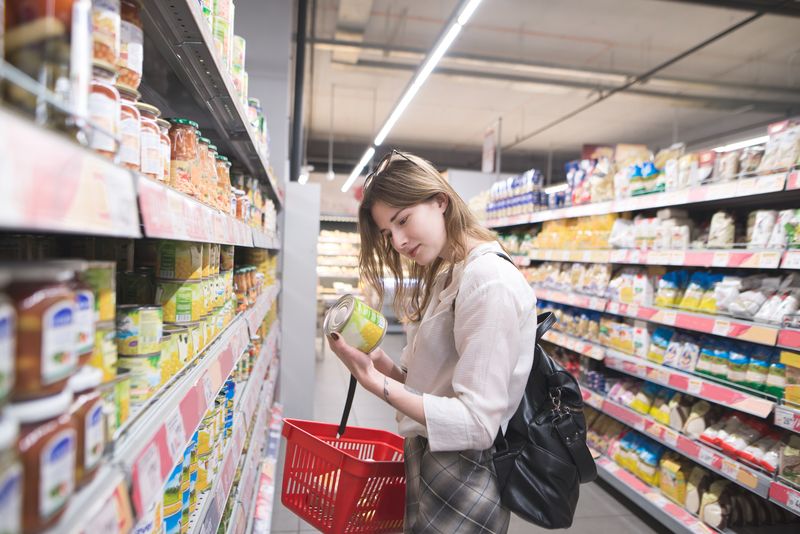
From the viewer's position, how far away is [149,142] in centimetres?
90

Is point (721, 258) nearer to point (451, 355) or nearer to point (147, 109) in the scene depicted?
point (451, 355)

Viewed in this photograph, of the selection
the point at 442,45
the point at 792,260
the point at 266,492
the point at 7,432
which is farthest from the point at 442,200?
the point at 442,45

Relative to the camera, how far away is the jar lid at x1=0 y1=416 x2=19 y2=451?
41cm

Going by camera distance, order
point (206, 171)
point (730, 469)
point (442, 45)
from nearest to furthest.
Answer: point (206, 171) → point (730, 469) → point (442, 45)

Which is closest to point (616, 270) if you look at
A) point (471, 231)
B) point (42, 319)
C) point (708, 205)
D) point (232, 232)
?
point (708, 205)

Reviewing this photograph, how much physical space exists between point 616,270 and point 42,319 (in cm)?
365

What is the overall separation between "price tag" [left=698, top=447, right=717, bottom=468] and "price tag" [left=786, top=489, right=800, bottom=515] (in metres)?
0.40

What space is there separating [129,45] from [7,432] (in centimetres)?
70

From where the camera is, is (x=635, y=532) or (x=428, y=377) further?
(x=635, y=532)

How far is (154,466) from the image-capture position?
2.38 ft

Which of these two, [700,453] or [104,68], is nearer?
[104,68]

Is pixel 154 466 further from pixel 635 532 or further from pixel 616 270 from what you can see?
pixel 616 270

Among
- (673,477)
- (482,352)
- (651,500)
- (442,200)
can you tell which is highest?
(442,200)

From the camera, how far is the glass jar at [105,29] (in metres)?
0.68
